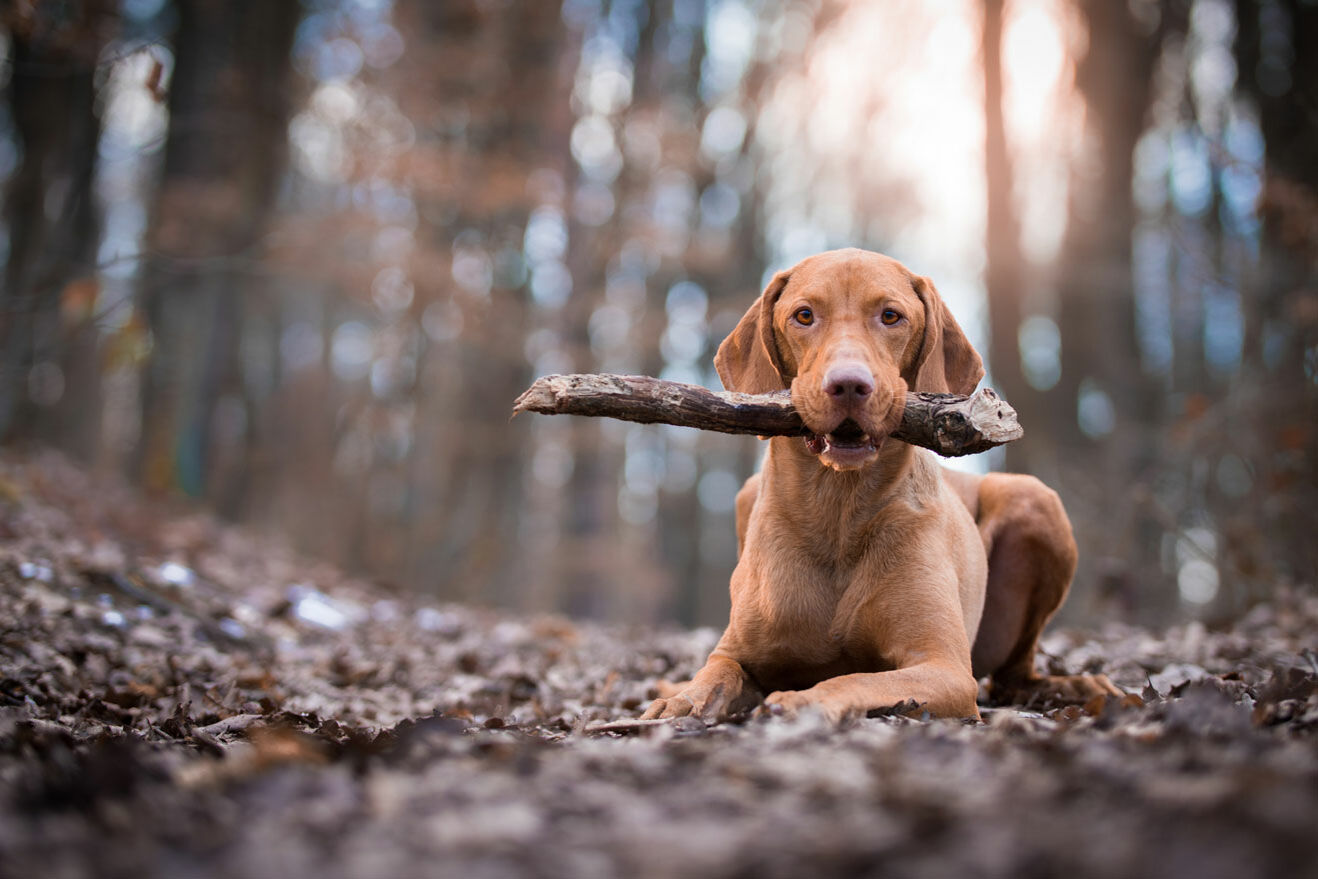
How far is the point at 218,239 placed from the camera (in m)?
14.6

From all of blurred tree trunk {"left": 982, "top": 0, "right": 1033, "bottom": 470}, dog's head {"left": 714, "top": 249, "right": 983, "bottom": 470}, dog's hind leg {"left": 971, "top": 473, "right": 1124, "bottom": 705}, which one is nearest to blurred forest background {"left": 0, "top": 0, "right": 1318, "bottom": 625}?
blurred tree trunk {"left": 982, "top": 0, "right": 1033, "bottom": 470}

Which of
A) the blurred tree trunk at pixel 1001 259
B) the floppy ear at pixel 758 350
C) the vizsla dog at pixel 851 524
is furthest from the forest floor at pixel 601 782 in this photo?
the blurred tree trunk at pixel 1001 259

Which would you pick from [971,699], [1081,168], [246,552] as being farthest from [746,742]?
[1081,168]

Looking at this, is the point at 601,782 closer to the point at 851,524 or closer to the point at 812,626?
the point at 812,626

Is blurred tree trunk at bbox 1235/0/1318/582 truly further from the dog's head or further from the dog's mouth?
the dog's mouth

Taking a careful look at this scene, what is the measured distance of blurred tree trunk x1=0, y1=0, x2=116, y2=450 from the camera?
9.70 meters

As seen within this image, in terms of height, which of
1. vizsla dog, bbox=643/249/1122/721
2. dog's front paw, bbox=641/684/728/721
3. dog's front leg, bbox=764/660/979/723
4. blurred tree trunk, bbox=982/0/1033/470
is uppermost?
blurred tree trunk, bbox=982/0/1033/470

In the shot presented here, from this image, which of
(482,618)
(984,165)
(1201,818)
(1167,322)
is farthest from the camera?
(1167,322)

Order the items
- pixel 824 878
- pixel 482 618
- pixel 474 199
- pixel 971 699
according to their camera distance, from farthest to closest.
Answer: pixel 474 199 → pixel 482 618 → pixel 971 699 → pixel 824 878

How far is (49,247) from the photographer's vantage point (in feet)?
36.3

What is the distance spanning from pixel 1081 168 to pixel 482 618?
17685 mm

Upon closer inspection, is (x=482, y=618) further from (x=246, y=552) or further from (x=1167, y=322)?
(x=1167, y=322)

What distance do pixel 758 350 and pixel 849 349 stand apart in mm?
750

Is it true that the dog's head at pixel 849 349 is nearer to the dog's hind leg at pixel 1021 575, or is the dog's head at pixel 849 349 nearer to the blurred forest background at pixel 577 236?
the dog's hind leg at pixel 1021 575
